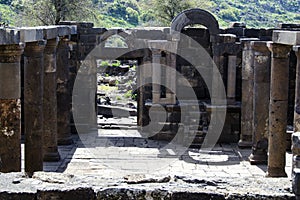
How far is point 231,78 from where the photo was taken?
17000 millimetres

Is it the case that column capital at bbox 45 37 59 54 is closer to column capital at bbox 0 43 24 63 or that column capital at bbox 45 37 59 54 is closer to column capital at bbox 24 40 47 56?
column capital at bbox 24 40 47 56

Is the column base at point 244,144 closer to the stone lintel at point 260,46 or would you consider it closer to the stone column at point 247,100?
the stone column at point 247,100

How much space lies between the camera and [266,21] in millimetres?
80688

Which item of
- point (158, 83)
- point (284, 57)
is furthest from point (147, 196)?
point (158, 83)

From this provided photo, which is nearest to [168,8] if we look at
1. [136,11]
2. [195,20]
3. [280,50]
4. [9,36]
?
[195,20]

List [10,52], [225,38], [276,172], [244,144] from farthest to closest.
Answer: [225,38] < [244,144] < [276,172] < [10,52]

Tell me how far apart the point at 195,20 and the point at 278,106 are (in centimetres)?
646

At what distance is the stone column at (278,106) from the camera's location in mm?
11297

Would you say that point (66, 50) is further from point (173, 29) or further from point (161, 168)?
point (161, 168)

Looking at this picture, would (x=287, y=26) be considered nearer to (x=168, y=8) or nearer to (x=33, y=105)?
(x=33, y=105)

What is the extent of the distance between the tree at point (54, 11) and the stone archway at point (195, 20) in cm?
1610

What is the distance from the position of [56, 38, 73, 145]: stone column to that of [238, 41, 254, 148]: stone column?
198 inches

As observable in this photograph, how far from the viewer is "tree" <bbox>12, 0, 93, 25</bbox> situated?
106 ft

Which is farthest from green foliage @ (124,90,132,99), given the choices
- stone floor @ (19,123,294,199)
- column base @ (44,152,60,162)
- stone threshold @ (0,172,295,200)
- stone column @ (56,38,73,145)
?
stone threshold @ (0,172,295,200)
